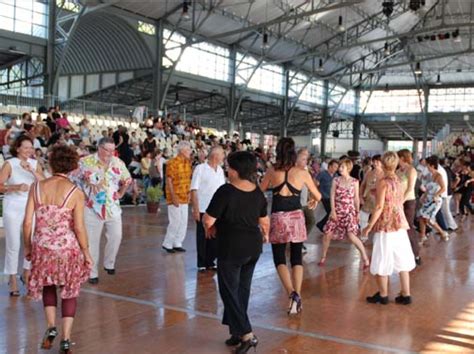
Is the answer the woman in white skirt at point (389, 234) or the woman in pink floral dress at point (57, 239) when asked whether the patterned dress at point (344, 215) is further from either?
the woman in pink floral dress at point (57, 239)

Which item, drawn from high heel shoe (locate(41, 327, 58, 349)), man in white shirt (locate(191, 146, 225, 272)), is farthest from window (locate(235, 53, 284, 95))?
high heel shoe (locate(41, 327, 58, 349))

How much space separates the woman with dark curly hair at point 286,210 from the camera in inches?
210

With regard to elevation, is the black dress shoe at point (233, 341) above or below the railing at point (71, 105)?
below

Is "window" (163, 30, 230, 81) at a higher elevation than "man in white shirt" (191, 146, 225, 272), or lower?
higher

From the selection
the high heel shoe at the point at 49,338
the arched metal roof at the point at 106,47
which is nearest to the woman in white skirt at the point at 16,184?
the high heel shoe at the point at 49,338

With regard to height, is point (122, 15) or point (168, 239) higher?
point (122, 15)

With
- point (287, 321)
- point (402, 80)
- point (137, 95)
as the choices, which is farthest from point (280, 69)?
point (287, 321)

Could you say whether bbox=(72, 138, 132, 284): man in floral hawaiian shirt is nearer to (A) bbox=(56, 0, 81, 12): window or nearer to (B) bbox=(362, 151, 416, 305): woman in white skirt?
(B) bbox=(362, 151, 416, 305): woman in white skirt

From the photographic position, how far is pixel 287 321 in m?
5.14

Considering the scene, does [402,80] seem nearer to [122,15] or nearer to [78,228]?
[122,15]

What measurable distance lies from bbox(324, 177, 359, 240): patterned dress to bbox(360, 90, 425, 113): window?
40.8 metres

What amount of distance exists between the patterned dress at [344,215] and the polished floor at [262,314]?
0.50 metres

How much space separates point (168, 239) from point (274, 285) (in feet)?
8.00

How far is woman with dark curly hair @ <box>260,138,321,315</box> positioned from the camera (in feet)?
17.5
